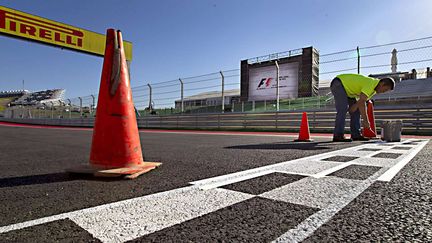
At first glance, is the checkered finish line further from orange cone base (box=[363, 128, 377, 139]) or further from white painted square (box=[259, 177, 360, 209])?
orange cone base (box=[363, 128, 377, 139])

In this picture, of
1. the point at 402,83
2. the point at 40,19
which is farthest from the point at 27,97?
the point at 402,83

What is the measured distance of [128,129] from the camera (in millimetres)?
2240

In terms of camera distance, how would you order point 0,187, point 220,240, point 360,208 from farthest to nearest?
point 0,187 → point 360,208 → point 220,240

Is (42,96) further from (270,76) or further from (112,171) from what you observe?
(112,171)

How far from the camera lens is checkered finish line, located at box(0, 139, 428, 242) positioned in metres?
0.97

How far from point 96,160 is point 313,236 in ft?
6.24

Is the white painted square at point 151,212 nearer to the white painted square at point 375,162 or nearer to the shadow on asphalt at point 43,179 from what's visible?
the shadow on asphalt at point 43,179

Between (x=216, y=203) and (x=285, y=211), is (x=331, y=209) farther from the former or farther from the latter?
(x=216, y=203)

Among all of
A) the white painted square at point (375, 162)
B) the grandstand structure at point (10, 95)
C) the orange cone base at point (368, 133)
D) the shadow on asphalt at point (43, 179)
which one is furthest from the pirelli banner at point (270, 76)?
the grandstand structure at point (10, 95)

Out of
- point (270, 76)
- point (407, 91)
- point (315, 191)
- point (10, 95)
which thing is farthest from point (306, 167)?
point (10, 95)

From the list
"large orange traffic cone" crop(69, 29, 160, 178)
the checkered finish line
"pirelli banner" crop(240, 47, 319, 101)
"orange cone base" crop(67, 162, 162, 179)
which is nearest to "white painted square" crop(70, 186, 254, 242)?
the checkered finish line

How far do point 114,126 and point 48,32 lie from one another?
2159cm

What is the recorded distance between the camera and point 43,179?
1963 millimetres

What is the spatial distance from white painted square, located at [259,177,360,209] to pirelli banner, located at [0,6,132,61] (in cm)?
2216
